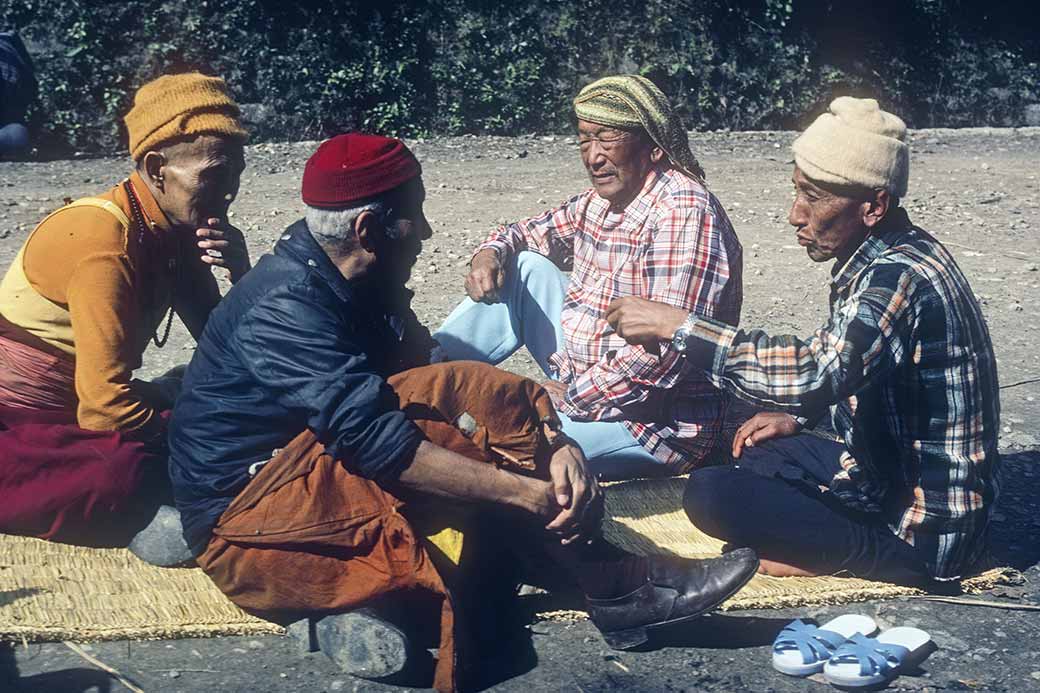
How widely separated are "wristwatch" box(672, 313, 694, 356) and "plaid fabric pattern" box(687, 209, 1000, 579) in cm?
2

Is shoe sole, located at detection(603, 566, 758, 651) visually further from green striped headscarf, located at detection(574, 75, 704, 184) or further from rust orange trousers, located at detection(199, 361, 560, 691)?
green striped headscarf, located at detection(574, 75, 704, 184)

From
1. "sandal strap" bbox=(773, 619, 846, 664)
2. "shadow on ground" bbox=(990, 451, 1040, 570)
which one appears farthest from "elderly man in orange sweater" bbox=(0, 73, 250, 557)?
"shadow on ground" bbox=(990, 451, 1040, 570)

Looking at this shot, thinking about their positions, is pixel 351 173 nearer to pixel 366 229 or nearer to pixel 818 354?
pixel 366 229

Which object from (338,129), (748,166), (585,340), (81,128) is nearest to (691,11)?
(748,166)

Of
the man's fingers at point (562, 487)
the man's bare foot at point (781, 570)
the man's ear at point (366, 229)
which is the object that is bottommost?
the man's bare foot at point (781, 570)

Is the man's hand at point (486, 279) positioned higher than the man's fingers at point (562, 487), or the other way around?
the man's hand at point (486, 279)

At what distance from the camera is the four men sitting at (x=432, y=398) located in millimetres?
3379

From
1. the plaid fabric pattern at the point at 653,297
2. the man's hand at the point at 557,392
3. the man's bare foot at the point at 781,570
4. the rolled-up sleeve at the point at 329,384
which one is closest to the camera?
the rolled-up sleeve at the point at 329,384

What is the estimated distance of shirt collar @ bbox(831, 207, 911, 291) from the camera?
3.74m

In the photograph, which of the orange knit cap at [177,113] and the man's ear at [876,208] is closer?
the man's ear at [876,208]

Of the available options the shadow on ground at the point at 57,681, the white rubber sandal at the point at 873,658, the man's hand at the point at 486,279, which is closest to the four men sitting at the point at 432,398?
the white rubber sandal at the point at 873,658

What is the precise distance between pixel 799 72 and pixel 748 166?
2.81m

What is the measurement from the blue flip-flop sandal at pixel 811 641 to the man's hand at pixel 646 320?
0.97 meters

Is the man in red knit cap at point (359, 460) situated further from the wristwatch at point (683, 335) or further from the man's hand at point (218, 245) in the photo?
the man's hand at point (218, 245)
